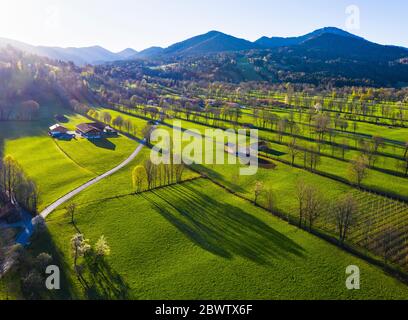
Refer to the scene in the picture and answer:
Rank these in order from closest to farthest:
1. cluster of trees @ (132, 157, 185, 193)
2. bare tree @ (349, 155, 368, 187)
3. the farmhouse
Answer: cluster of trees @ (132, 157, 185, 193), bare tree @ (349, 155, 368, 187), the farmhouse

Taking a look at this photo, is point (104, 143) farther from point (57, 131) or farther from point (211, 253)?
point (211, 253)

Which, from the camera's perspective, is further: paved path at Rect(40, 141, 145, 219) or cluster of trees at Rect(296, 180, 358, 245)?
paved path at Rect(40, 141, 145, 219)

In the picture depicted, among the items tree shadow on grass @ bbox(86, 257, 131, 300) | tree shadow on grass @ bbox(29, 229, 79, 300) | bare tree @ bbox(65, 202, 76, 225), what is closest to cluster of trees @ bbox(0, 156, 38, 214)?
bare tree @ bbox(65, 202, 76, 225)

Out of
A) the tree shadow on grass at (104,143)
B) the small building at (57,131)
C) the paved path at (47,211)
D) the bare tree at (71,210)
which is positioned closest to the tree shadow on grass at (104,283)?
the paved path at (47,211)

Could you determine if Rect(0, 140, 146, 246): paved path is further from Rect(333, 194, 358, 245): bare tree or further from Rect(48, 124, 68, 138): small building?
Rect(333, 194, 358, 245): bare tree

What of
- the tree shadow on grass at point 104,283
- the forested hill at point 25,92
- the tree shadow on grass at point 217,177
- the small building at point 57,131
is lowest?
the tree shadow on grass at point 104,283

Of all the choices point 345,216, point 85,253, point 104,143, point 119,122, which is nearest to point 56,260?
point 85,253

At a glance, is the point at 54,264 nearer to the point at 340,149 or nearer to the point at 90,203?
the point at 90,203

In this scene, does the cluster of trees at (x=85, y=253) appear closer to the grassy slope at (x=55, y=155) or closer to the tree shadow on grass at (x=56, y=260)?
the tree shadow on grass at (x=56, y=260)
